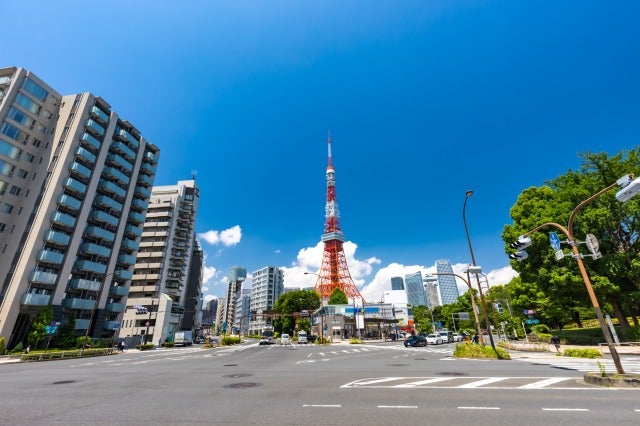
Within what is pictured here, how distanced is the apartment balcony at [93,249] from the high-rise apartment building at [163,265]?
9673 mm

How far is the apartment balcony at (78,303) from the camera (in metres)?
40.9

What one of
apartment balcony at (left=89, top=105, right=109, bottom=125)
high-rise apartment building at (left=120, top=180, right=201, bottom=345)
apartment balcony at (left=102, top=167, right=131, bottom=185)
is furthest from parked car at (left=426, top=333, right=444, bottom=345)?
apartment balcony at (left=89, top=105, right=109, bottom=125)

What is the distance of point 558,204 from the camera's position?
27.8 meters

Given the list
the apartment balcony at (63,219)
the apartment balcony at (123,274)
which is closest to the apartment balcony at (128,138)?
the apartment balcony at (63,219)

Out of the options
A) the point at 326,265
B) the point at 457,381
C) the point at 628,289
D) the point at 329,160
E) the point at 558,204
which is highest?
the point at 329,160

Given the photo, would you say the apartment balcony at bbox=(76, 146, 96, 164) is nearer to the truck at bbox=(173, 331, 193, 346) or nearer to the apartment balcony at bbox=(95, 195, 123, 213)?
the apartment balcony at bbox=(95, 195, 123, 213)

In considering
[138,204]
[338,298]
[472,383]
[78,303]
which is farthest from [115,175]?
[338,298]

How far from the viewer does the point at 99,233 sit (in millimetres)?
46531

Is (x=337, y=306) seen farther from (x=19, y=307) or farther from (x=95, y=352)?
(x=19, y=307)

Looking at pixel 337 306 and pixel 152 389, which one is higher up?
pixel 337 306

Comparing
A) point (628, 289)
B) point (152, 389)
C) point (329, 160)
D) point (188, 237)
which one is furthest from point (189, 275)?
point (628, 289)

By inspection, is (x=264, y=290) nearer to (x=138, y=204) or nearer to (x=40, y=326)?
(x=138, y=204)

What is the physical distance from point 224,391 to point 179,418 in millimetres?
A: 3377

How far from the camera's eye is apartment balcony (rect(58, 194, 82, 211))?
1633 inches
